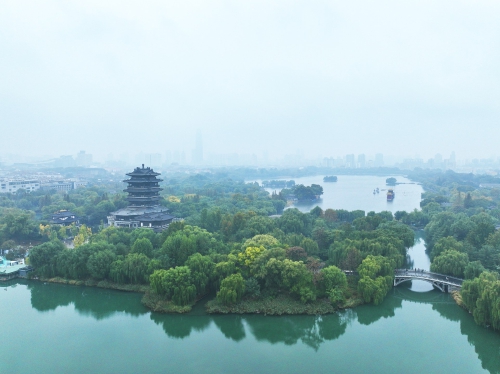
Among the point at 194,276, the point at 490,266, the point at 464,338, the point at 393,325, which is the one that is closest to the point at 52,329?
the point at 194,276

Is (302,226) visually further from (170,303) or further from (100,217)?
(100,217)

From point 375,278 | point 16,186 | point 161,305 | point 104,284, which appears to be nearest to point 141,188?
point 104,284

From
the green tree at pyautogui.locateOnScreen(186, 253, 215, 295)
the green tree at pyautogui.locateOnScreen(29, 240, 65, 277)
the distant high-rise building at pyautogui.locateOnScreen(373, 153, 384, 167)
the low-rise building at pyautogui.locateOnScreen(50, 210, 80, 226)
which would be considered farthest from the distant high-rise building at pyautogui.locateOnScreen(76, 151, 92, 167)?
the green tree at pyautogui.locateOnScreen(186, 253, 215, 295)

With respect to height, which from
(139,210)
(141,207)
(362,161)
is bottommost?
(139,210)

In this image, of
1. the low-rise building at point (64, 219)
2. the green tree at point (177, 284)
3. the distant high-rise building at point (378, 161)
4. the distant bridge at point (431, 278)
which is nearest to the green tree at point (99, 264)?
the green tree at point (177, 284)

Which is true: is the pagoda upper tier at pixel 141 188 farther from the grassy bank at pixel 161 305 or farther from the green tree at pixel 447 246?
the green tree at pixel 447 246

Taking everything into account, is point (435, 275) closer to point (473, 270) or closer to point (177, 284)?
point (473, 270)
